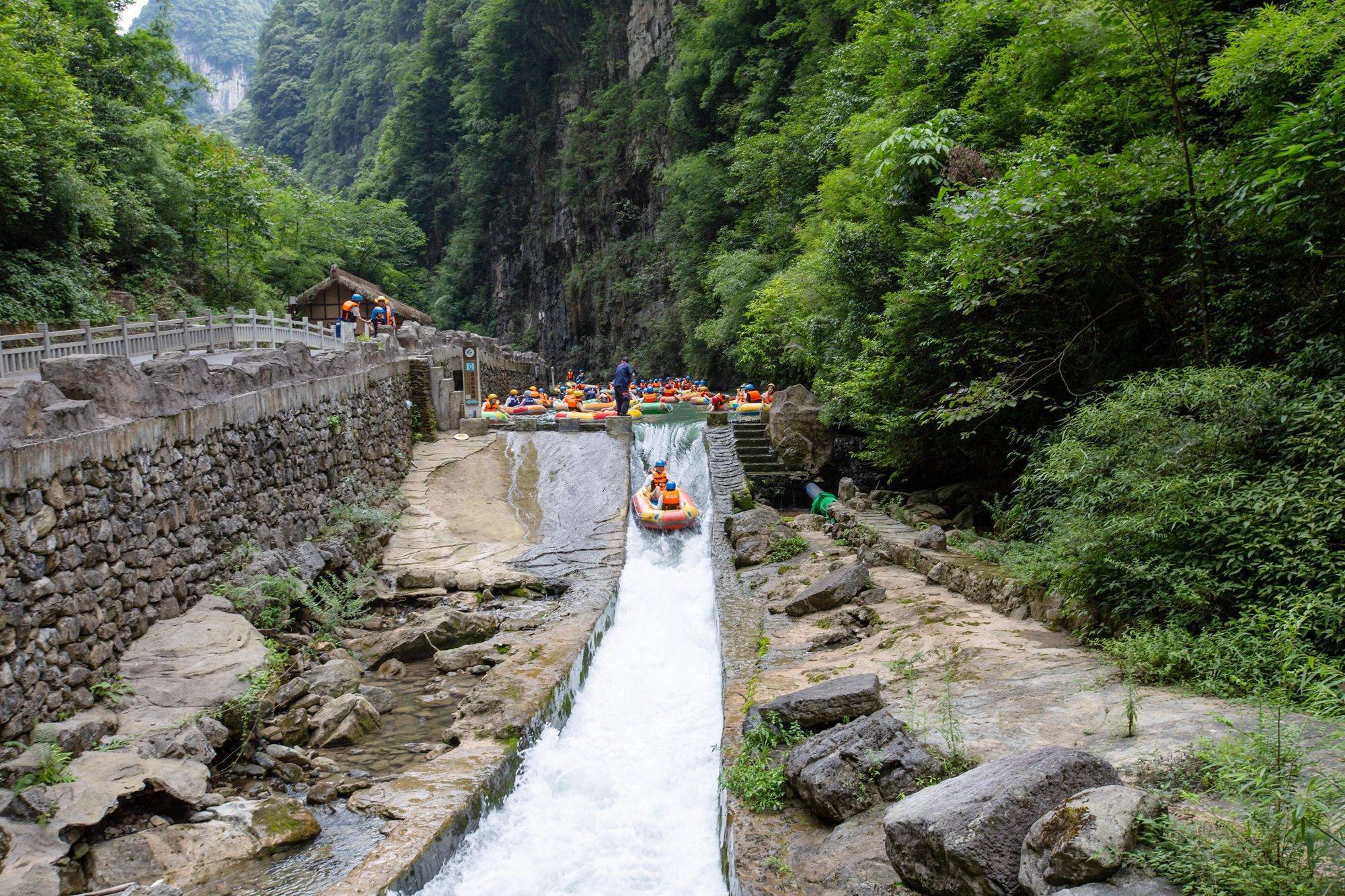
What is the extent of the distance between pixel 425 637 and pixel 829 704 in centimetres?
607

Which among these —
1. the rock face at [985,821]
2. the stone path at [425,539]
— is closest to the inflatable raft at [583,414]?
the stone path at [425,539]

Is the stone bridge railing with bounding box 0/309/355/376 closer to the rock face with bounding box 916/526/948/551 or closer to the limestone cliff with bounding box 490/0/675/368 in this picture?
the rock face with bounding box 916/526/948/551

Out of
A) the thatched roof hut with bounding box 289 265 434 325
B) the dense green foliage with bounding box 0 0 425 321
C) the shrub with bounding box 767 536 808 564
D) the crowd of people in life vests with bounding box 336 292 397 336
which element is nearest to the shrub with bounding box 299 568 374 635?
the shrub with bounding box 767 536 808 564

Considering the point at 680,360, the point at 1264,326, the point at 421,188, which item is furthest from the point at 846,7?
the point at 421,188

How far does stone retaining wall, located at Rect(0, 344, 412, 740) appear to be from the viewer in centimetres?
690

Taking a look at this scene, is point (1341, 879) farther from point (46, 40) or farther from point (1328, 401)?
point (46, 40)

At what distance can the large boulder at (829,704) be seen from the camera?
6266 millimetres

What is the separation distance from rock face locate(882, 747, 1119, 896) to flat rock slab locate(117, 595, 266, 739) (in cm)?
652

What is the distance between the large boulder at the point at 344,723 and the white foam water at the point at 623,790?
5.97 ft

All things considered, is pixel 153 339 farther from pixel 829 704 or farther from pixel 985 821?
pixel 985 821

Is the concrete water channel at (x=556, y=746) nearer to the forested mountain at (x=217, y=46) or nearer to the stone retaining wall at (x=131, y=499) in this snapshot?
the stone retaining wall at (x=131, y=499)

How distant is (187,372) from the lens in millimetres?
10055

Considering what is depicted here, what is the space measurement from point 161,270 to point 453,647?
73.5ft

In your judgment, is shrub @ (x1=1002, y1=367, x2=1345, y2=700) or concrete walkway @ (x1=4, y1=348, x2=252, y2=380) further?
concrete walkway @ (x1=4, y1=348, x2=252, y2=380)
